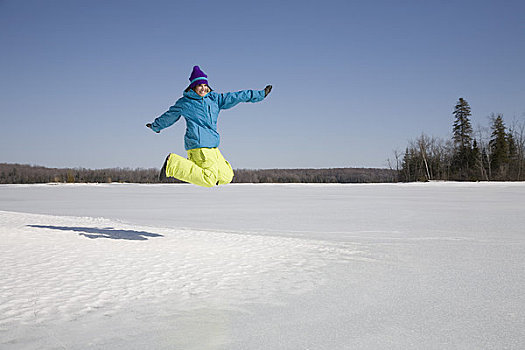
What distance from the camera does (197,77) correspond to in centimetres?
438

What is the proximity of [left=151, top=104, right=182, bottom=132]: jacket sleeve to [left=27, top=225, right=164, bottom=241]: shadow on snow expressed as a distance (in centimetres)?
149

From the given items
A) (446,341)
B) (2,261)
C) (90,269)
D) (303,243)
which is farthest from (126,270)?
(446,341)

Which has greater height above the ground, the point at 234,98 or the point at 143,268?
the point at 234,98

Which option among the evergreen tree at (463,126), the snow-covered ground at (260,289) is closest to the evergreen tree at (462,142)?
the evergreen tree at (463,126)

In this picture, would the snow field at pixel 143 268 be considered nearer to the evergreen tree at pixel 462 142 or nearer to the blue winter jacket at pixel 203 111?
the blue winter jacket at pixel 203 111

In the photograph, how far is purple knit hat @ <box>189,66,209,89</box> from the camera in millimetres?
4352

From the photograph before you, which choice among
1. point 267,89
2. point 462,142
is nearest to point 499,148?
point 462,142

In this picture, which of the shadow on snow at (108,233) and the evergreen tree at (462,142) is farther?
the evergreen tree at (462,142)

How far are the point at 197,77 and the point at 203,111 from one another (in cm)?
36

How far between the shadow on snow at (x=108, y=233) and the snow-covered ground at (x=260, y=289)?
1cm

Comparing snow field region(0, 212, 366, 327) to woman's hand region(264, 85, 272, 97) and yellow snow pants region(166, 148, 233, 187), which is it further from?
woman's hand region(264, 85, 272, 97)

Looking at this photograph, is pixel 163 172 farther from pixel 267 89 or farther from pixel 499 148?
pixel 499 148

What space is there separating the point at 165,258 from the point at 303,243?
5.49ft

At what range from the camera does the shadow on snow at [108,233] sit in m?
5.43
